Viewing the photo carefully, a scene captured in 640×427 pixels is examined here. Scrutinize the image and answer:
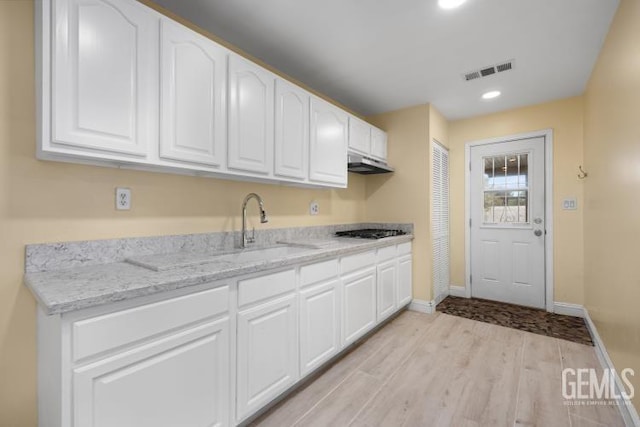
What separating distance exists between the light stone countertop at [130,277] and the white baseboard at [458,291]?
3.08 m

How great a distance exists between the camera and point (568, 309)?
10.9 ft

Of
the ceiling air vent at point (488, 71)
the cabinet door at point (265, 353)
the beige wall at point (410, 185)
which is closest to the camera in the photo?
the cabinet door at point (265, 353)

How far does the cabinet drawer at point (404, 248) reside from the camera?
10.4 feet

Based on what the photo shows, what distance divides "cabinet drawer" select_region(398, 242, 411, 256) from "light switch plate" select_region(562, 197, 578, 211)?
1839 millimetres

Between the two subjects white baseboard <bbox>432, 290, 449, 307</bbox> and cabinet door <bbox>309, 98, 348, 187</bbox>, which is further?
white baseboard <bbox>432, 290, 449, 307</bbox>

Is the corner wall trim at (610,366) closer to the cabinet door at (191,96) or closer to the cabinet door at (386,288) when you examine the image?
the cabinet door at (386,288)

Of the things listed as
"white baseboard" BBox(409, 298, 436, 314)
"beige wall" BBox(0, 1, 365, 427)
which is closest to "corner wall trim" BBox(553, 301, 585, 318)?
"white baseboard" BBox(409, 298, 436, 314)

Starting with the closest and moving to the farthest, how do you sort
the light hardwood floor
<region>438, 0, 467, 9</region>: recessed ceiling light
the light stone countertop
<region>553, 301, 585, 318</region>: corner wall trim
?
1. the light stone countertop
2. the light hardwood floor
3. <region>438, 0, 467, 9</region>: recessed ceiling light
4. <region>553, 301, 585, 318</region>: corner wall trim

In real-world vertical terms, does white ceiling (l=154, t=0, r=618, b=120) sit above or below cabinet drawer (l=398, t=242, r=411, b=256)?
above

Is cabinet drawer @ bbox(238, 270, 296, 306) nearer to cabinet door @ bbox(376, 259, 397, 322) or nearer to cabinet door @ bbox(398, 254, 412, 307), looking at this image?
cabinet door @ bbox(376, 259, 397, 322)

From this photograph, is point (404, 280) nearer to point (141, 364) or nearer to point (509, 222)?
point (509, 222)

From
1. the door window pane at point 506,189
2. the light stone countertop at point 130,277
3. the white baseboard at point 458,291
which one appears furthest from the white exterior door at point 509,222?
the light stone countertop at point 130,277

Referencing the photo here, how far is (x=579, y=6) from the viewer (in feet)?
6.05

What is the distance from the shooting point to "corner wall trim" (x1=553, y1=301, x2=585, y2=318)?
128 inches
